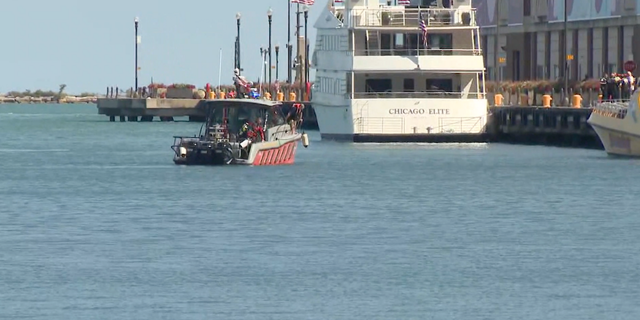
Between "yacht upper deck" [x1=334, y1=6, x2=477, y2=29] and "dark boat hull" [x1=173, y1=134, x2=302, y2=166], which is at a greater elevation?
→ "yacht upper deck" [x1=334, y1=6, x2=477, y2=29]

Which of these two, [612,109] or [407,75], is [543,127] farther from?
[612,109]

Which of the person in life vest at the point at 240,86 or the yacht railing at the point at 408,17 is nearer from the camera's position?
the person in life vest at the point at 240,86

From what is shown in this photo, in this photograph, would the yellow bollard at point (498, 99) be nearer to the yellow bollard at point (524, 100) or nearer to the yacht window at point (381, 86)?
the yellow bollard at point (524, 100)

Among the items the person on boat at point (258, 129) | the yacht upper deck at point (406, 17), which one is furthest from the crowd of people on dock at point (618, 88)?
the person on boat at point (258, 129)

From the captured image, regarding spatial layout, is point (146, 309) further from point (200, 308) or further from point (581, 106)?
point (581, 106)

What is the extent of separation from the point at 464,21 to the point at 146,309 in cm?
5145

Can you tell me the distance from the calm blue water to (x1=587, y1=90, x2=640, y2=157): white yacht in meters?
0.96

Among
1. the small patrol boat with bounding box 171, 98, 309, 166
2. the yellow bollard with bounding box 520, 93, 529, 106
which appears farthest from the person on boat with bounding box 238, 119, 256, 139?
the yellow bollard with bounding box 520, 93, 529, 106

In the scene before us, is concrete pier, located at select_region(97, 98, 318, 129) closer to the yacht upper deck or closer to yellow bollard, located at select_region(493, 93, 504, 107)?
yellow bollard, located at select_region(493, 93, 504, 107)

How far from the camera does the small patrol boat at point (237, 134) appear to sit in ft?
186

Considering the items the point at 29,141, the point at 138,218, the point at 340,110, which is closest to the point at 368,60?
the point at 340,110

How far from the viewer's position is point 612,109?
61.3 m

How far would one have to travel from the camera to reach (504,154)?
69.8 metres

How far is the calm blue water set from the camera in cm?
2770
